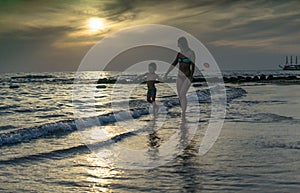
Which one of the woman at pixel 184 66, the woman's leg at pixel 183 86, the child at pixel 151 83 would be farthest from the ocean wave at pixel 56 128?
the woman at pixel 184 66

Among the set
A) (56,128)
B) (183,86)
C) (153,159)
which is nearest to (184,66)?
(183,86)

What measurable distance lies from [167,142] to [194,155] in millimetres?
1480

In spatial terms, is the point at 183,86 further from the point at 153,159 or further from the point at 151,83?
the point at 153,159

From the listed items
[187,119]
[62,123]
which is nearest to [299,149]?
[187,119]

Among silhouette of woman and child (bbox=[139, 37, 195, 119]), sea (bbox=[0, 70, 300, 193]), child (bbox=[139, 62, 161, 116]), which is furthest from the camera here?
child (bbox=[139, 62, 161, 116])

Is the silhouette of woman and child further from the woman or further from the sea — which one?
the sea

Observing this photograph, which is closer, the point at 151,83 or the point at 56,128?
the point at 56,128

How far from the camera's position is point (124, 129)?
410 inches

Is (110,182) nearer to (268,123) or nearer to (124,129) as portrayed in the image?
(124,129)

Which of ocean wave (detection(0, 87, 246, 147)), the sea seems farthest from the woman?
ocean wave (detection(0, 87, 246, 147))

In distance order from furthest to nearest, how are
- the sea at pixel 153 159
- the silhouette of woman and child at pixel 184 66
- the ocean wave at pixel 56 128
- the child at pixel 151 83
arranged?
the child at pixel 151 83
the silhouette of woman and child at pixel 184 66
the ocean wave at pixel 56 128
the sea at pixel 153 159

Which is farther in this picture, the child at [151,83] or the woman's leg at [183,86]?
the child at [151,83]

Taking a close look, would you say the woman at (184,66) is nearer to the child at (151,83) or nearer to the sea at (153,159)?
the sea at (153,159)

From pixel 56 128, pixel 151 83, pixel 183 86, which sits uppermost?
→ pixel 151 83
